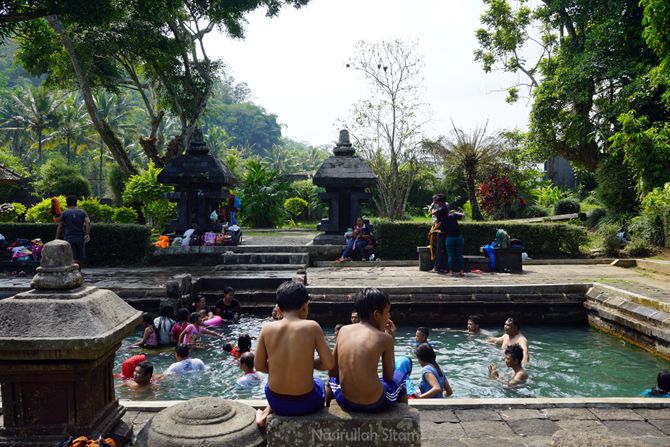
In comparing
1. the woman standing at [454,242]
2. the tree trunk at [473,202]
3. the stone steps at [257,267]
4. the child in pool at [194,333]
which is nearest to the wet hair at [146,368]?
the child in pool at [194,333]

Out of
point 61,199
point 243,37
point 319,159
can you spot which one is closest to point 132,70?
point 243,37

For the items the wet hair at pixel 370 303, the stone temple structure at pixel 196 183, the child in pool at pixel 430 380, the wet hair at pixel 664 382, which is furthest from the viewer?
the stone temple structure at pixel 196 183

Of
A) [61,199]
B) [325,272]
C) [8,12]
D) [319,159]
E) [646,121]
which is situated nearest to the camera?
[8,12]

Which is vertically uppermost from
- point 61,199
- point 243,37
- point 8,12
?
point 243,37

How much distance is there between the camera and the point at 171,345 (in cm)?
948

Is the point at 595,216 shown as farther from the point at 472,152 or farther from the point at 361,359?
the point at 361,359

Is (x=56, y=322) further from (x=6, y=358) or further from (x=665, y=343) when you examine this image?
(x=665, y=343)

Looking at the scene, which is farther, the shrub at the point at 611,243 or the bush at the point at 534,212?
the bush at the point at 534,212

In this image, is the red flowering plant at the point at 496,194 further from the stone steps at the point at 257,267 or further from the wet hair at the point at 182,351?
the wet hair at the point at 182,351

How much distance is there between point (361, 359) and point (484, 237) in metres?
12.7

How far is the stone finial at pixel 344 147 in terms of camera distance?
16894 millimetres

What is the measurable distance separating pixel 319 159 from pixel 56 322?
61.6 m

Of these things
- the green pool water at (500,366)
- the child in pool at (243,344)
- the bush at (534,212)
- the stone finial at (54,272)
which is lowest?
the green pool water at (500,366)

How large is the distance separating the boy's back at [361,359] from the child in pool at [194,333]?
598 cm
